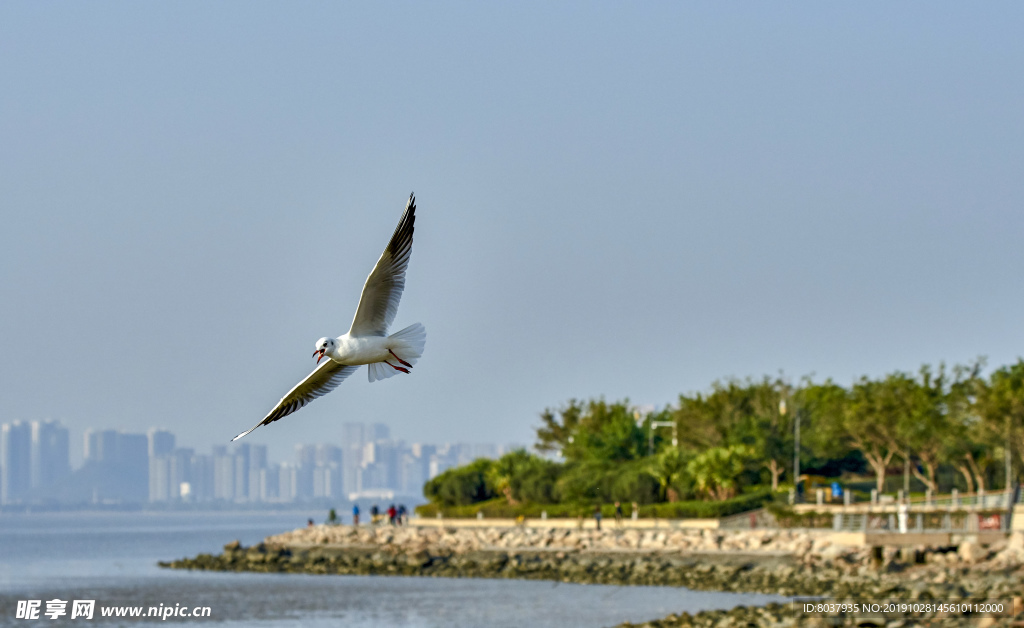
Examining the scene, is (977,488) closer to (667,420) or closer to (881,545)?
(667,420)

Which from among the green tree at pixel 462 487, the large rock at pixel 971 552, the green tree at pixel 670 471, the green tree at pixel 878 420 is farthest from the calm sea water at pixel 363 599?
the green tree at pixel 878 420

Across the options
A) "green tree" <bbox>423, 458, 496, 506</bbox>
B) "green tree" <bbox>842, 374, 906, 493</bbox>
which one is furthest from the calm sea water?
"green tree" <bbox>842, 374, 906, 493</bbox>

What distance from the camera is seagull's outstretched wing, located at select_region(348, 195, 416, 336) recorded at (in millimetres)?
13172

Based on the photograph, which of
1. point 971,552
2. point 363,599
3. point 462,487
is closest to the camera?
point 971,552

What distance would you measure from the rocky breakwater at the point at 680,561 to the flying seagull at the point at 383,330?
705 inches

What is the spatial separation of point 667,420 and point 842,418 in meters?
15.1

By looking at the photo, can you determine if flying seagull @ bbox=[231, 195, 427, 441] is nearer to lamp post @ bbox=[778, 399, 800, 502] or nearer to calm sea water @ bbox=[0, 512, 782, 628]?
calm sea water @ bbox=[0, 512, 782, 628]

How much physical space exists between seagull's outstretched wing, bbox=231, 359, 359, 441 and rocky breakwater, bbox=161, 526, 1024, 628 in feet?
56.8

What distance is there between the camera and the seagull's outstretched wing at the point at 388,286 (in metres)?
13.2

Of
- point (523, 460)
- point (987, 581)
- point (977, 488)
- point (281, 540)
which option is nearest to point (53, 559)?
point (281, 540)

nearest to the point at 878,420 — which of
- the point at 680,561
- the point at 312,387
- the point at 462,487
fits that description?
the point at 680,561

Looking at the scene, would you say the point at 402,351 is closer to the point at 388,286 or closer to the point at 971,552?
the point at 388,286

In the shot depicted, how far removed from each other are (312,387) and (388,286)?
5.10ft

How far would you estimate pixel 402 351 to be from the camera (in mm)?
12977
